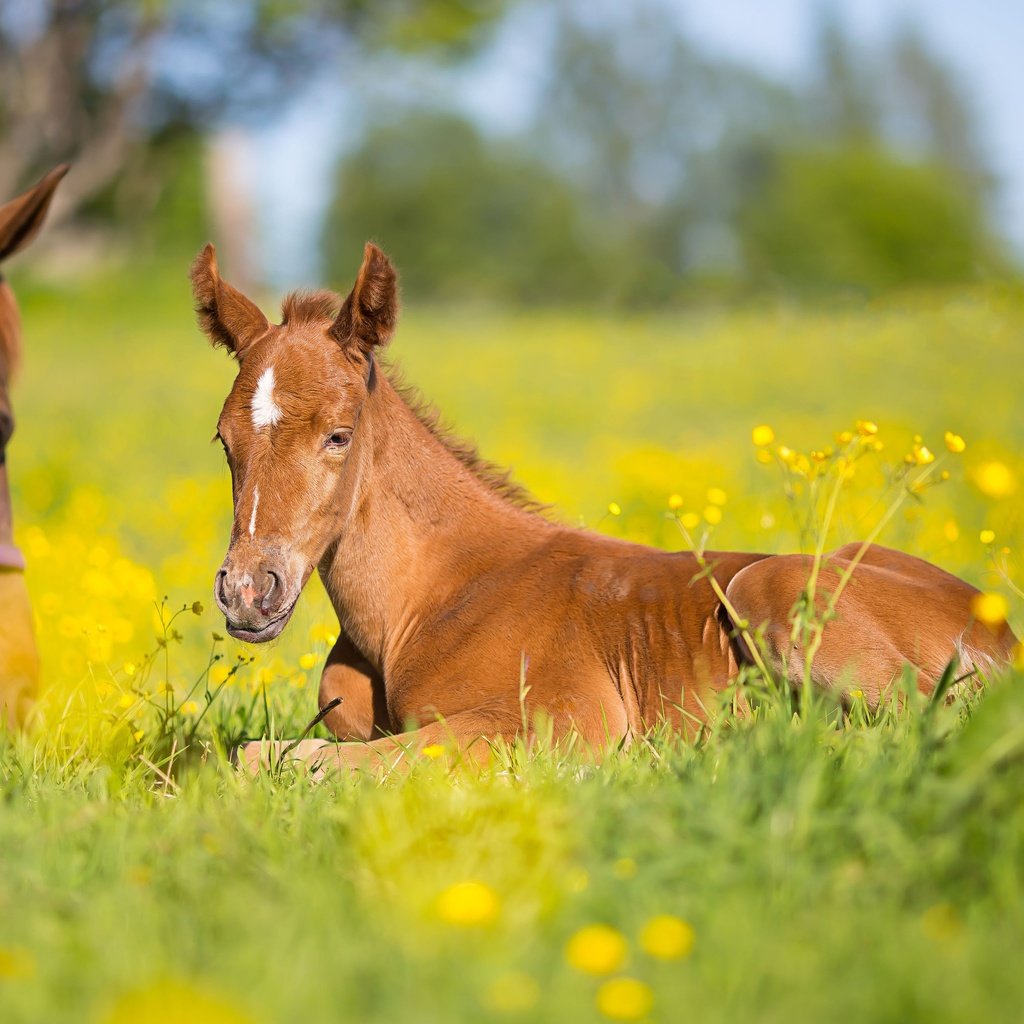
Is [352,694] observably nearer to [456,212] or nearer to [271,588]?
[271,588]

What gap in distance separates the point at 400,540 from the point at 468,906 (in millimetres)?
2021

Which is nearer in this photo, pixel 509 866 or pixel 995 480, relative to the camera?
pixel 509 866

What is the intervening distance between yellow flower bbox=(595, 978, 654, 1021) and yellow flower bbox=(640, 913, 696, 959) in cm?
10

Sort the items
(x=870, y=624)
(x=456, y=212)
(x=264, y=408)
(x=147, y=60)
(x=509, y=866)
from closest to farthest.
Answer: (x=509, y=866) → (x=264, y=408) → (x=870, y=624) → (x=147, y=60) → (x=456, y=212)

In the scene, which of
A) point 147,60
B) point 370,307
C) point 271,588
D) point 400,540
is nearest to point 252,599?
point 271,588

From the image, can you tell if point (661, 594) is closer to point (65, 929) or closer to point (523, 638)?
point (523, 638)

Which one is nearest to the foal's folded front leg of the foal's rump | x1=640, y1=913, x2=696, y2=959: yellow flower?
the foal's rump

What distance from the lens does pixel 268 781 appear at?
321 cm

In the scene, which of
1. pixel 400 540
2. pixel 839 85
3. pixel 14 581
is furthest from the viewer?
pixel 839 85

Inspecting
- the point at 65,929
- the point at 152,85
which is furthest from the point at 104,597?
the point at 152,85

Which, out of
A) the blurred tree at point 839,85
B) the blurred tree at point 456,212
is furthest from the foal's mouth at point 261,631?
the blurred tree at point 839,85

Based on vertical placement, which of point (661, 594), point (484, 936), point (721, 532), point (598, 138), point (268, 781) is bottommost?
point (598, 138)

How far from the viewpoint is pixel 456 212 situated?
5694 centimetres

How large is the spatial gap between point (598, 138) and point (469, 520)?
58979mm
